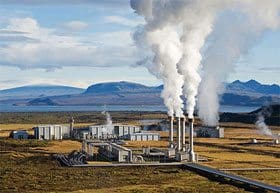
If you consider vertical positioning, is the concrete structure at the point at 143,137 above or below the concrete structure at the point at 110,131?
below

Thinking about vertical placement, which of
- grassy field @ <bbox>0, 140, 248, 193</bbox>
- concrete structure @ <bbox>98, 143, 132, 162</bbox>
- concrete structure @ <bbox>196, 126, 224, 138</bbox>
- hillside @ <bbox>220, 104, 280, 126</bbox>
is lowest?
grassy field @ <bbox>0, 140, 248, 193</bbox>

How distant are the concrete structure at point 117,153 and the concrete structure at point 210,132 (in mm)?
36365

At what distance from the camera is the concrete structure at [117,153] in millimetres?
61156

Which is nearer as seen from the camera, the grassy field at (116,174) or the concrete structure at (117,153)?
the grassy field at (116,174)

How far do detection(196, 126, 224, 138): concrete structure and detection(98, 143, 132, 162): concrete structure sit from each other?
36365mm

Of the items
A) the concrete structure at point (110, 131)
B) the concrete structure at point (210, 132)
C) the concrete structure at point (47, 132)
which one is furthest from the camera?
the concrete structure at point (210, 132)

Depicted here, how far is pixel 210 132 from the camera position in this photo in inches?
4060

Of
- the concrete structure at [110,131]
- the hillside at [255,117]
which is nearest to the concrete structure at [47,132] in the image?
the concrete structure at [110,131]

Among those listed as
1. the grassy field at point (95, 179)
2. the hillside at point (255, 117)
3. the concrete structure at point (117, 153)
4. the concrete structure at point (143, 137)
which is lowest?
the grassy field at point (95, 179)

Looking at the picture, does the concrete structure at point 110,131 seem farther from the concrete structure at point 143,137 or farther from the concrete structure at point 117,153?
the concrete structure at point 117,153

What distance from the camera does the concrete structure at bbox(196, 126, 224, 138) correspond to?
101m

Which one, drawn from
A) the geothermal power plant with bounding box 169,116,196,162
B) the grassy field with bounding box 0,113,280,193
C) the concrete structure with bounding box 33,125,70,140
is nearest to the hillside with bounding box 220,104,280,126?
the concrete structure with bounding box 33,125,70,140

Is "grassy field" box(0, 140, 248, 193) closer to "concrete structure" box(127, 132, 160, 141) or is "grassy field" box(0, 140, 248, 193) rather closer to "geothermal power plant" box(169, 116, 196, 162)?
"geothermal power plant" box(169, 116, 196, 162)

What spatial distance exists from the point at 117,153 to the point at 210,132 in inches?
1694
